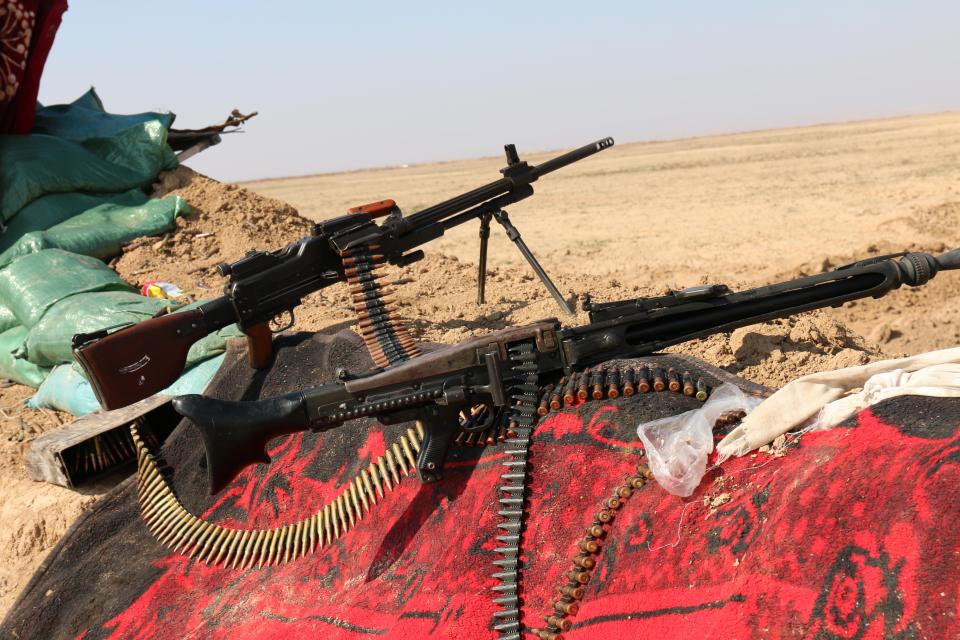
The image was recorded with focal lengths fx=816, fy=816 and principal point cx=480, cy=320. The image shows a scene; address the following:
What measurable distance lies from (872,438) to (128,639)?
263 centimetres

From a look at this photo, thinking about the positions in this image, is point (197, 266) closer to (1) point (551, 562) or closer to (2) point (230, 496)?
(2) point (230, 496)

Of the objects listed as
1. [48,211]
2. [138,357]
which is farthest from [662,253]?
[138,357]

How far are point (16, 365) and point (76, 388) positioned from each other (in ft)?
3.93

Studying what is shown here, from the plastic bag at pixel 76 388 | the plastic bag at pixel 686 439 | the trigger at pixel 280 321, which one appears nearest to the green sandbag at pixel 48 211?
the plastic bag at pixel 76 388

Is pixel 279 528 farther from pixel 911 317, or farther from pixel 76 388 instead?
pixel 911 317

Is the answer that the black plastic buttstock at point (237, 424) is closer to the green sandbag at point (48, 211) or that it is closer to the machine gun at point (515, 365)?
the machine gun at point (515, 365)

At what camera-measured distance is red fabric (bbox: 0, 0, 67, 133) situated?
21.0 ft

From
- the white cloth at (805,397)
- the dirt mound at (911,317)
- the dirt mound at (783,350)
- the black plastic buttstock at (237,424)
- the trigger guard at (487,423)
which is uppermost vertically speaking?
the black plastic buttstock at (237,424)

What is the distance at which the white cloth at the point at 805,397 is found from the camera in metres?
1.93

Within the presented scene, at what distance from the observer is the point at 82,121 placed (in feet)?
24.8

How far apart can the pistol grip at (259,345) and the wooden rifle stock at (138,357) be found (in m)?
0.23

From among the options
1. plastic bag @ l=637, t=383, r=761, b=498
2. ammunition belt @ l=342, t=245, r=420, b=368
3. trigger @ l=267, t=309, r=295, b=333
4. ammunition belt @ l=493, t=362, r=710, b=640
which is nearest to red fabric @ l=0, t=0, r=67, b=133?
trigger @ l=267, t=309, r=295, b=333

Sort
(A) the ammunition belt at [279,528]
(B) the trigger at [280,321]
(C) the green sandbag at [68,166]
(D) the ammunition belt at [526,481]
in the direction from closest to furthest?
(D) the ammunition belt at [526,481]
(A) the ammunition belt at [279,528]
(B) the trigger at [280,321]
(C) the green sandbag at [68,166]

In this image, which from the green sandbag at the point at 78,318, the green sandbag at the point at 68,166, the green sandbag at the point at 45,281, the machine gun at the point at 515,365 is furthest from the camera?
the green sandbag at the point at 68,166
